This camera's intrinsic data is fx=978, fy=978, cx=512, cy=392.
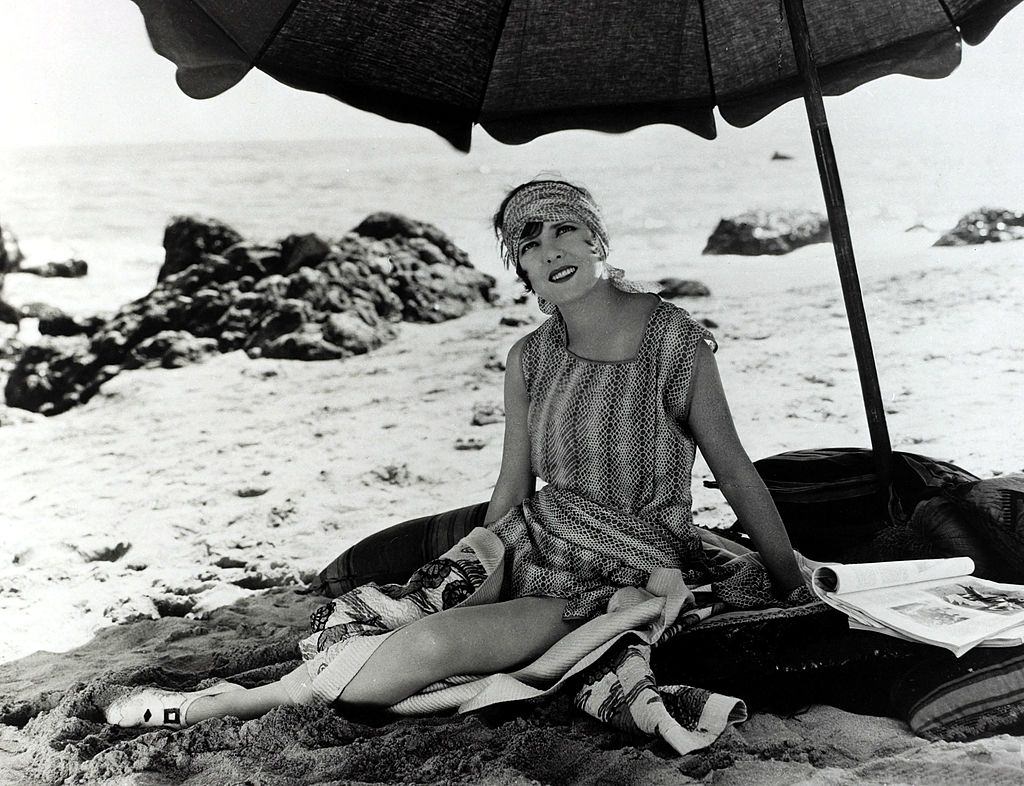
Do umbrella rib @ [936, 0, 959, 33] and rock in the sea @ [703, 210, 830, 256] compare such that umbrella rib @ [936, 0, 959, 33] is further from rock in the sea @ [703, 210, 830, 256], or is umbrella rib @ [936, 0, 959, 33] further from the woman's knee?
rock in the sea @ [703, 210, 830, 256]

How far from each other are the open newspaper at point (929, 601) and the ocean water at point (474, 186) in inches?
242

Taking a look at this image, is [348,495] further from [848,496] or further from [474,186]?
[474,186]

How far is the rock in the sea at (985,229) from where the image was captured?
8.02 meters

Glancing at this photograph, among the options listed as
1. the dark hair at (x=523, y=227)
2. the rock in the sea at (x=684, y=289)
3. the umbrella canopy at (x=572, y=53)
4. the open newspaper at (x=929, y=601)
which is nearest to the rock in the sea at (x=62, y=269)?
the rock in the sea at (x=684, y=289)

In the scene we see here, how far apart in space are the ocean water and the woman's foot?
20.3 feet

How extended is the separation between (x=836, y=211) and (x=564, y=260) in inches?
38.4

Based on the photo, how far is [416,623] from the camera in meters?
2.32

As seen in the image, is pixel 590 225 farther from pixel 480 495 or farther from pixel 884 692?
pixel 480 495

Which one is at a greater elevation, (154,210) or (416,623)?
(154,210)

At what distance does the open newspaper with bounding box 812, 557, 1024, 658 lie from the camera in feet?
7.38

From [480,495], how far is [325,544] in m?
1.29

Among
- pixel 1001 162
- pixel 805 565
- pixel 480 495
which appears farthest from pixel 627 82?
pixel 1001 162

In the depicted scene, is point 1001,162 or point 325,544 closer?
point 325,544

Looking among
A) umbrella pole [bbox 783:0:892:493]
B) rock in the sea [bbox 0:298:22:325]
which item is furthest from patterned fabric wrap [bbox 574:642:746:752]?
rock in the sea [bbox 0:298:22:325]
